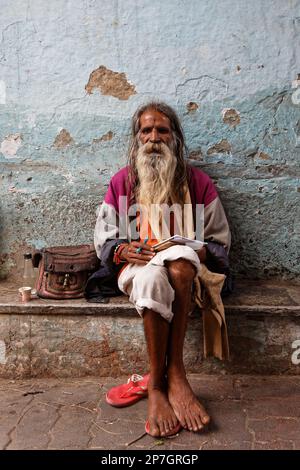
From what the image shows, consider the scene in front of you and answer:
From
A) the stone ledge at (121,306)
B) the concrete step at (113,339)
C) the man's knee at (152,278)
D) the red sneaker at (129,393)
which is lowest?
the red sneaker at (129,393)

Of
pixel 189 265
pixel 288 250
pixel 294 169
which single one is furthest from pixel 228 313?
pixel 294 169

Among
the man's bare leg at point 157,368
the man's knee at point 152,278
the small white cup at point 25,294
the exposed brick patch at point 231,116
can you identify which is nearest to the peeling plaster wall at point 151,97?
the exposed brick patch at point 231,116

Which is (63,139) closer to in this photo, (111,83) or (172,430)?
(111,83)

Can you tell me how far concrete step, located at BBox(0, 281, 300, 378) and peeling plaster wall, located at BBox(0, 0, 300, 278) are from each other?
0.69 meters

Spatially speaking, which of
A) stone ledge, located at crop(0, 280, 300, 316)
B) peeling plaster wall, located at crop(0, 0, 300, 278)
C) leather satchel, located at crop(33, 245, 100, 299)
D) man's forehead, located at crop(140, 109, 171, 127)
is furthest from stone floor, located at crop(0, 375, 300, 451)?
man's forehead, located at crop(140, 109, 171, 127)

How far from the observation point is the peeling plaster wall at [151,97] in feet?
11.6

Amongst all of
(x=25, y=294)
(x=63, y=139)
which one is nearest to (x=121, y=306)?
(x=25, y=294)

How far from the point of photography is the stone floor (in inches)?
94.7

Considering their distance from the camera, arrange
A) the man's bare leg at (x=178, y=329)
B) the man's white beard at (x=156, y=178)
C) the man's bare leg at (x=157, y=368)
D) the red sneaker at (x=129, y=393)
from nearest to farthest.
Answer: the man's bare leg at (x=157, y=368), the man's bare leg at (x=178, y=329), the red sneaker at (x=129, y=393), the man's white beard at (x=156, y=178)

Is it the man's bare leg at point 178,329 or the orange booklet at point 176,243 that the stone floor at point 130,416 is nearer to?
the man's bare leg at point 178,329

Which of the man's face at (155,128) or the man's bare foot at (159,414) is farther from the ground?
the man's face at (155,128)

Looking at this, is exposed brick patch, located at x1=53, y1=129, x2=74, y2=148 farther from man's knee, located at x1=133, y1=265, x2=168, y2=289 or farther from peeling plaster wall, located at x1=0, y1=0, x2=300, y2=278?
man's knee, located at x1=133, y1=265, x2=168, y2=289

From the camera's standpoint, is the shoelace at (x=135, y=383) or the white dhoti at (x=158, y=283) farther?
the shoelace at (x=135, y=383)

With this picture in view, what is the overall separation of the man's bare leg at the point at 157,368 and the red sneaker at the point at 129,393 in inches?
6.4
